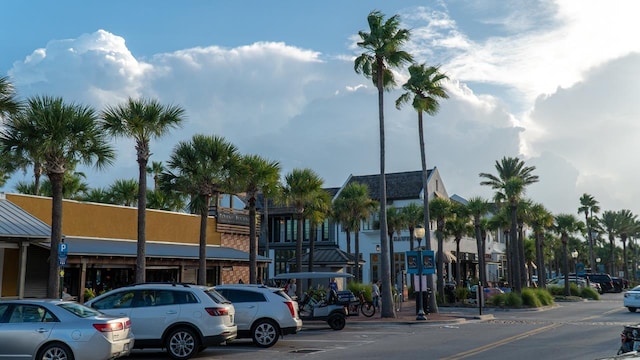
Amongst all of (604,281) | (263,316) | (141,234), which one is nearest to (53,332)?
Result: (263,316)

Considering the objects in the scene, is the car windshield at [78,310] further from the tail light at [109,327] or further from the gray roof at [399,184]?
the gray roof at [399,184]

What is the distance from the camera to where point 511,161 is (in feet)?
145

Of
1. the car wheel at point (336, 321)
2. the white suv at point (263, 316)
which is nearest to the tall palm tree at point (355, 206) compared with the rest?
the car wheel at point (336, 321)

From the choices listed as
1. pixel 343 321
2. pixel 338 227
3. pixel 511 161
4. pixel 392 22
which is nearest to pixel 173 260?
pixel 343 321

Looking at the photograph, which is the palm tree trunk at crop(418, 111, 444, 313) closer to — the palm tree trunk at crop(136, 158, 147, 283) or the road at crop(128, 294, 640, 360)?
the road at crop(128, 294, 640, 360)

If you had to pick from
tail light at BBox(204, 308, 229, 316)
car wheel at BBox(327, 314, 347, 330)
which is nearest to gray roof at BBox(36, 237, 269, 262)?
car wheel at BBox(327, 314, 347, 330)

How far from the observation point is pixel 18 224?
22.9m

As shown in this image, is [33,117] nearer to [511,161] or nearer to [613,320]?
[613,320]

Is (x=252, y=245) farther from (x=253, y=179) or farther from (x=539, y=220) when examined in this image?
(x=539, y=220)

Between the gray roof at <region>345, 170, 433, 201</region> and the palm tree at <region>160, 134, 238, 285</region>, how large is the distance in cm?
3073

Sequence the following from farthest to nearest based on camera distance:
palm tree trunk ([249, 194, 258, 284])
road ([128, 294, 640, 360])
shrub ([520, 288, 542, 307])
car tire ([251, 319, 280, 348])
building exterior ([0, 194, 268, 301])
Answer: shrub ([520, 288, 542, 307]), palm tree trunk ([249, 194, 258, 284]), building exterior ([0, 194, 268, 301]), car tire ([251, 319, 280, 348]), road ([128, 294, 640, 360])

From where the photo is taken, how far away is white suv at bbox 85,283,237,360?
45.0 feet

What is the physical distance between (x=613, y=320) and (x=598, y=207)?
6200cm

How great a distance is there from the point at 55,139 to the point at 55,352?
982 cm
